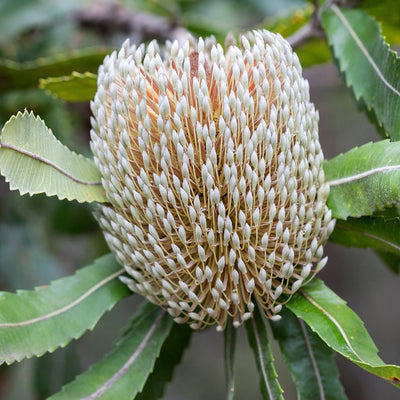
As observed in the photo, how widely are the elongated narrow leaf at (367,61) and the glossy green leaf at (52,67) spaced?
2.67 ft

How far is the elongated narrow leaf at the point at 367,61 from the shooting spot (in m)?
1.23

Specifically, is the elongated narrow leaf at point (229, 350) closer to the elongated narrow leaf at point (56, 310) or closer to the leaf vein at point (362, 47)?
the elongated narrow leaf at point (56, 310)

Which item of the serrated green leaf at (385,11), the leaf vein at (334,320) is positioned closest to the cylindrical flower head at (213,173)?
the leaf vein at (334,320)

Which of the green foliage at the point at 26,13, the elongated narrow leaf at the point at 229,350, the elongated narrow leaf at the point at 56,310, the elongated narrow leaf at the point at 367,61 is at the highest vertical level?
the green foliage at the point at 26,13

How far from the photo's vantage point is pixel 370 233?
120 centimetres

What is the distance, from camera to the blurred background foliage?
1868 mm

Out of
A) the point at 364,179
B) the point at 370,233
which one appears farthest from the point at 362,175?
the point at 370,233

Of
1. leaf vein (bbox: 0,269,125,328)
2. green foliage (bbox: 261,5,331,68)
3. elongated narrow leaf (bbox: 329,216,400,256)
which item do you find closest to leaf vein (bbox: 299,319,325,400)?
elongated narrow leaf (bbox: 329,216,400,256)

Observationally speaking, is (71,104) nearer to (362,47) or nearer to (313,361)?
(362,47)

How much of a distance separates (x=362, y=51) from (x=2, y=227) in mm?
1980

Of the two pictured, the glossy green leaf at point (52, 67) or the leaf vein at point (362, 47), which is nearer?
the leaf vein at point (362, 47)

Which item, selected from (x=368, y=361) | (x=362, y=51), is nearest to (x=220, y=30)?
(x=362, y=51)

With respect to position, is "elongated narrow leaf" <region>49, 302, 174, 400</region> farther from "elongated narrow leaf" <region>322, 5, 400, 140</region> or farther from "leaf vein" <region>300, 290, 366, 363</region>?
"elongated narrow leaf" <region>322, 5, 400, 140</region>

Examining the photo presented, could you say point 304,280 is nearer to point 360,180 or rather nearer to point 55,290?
point 360,180
